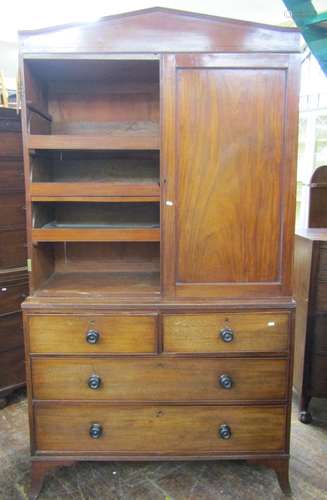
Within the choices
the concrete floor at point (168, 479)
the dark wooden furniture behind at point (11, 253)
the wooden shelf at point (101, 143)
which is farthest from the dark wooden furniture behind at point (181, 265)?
the dark wooden furniture behind at point (11, 253)

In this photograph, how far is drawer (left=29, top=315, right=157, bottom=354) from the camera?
1.48m

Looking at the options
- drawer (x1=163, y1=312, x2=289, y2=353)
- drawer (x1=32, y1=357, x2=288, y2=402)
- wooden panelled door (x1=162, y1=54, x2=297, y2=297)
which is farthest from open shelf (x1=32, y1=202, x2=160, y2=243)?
drawer (x1=32, y1=357, x2=288, y2=402)

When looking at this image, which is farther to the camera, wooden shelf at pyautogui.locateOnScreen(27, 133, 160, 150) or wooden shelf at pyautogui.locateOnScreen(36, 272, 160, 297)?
wooden shelf at pyautogui.locateOnScreen(36, 272, 160, 297)

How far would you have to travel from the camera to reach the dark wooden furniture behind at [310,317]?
190 centimetres

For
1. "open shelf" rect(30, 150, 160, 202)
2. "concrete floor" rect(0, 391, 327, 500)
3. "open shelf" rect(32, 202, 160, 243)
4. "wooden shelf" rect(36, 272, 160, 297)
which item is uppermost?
"open shelf" rect(30, 150, 160, 202)

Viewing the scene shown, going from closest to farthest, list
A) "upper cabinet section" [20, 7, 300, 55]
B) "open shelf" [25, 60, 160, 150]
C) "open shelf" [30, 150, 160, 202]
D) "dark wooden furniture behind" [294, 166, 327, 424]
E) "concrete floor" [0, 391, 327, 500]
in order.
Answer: "upper cabinet section" [20, 7, 300, 55] < "concrete floor" [0, 391, 327, 500] < "open shelf" [25, 60, 160, 150] < "open shelf" [30, 150, 160, 202] < "dark wooden furniture behind" [294, 166, 327, 424]

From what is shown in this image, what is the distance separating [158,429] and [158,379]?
0.22 metres

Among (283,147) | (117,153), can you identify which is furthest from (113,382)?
(283,147)

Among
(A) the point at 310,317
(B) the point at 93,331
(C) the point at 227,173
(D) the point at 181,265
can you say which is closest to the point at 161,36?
(C) the point at 227,173

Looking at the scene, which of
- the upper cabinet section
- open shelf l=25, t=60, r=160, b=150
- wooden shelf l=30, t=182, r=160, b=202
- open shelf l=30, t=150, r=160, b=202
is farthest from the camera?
open shelf l=30, t=150, r=160, b=202

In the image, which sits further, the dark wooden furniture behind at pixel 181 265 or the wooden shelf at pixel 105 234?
the wooden shelf at pixel 105 234

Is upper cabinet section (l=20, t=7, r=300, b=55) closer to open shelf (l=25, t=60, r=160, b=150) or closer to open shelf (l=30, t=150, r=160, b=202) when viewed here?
open shelf (l=25, t=60, r=160, b=150)

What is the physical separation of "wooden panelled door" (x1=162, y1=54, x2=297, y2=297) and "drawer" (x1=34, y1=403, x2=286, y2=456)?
1.64 feet

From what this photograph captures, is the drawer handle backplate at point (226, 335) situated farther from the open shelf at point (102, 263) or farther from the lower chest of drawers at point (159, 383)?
the open shelf at point (102, 263)
